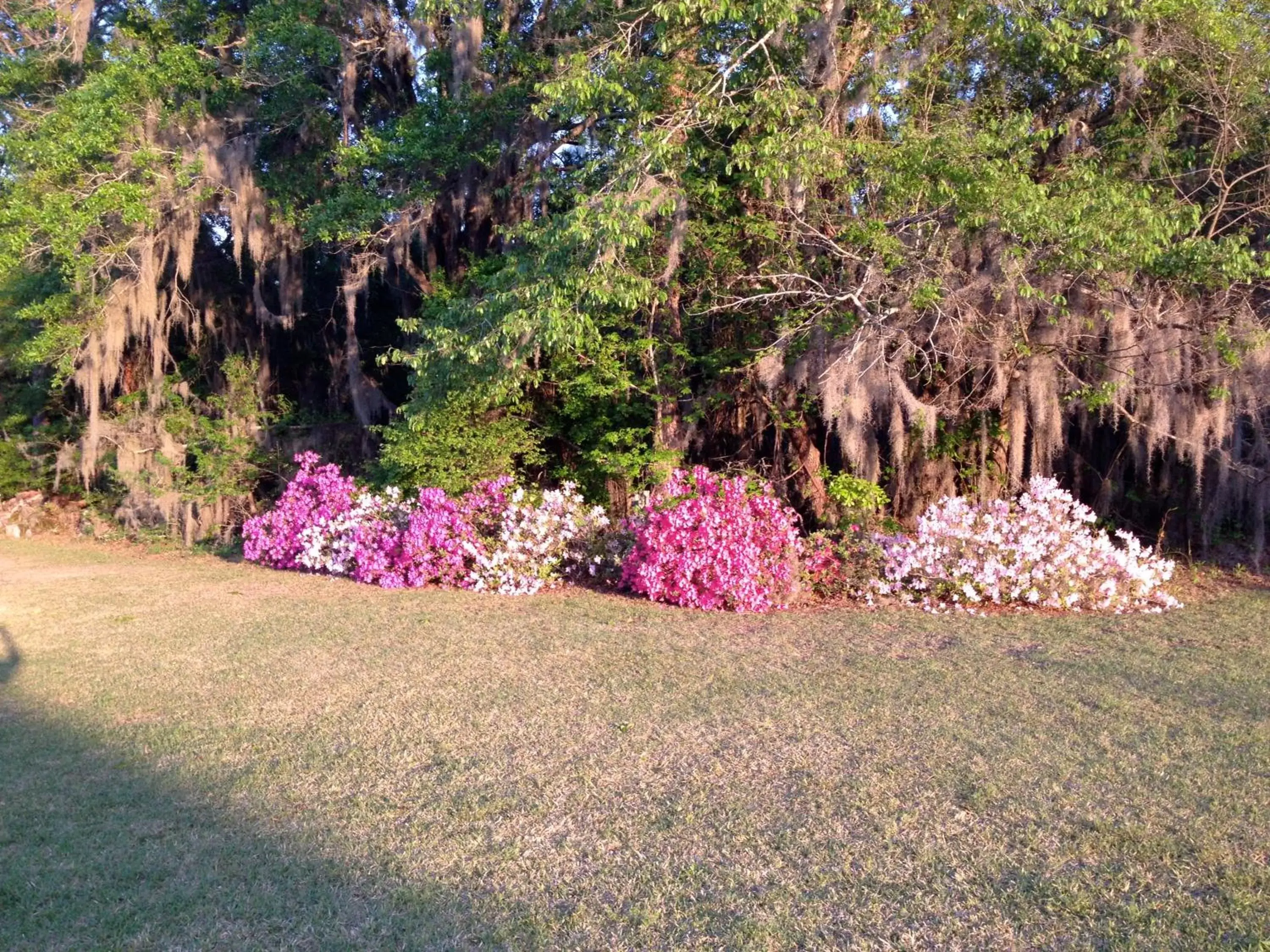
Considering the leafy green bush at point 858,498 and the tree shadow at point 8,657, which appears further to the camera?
the leafy green bush at point 858,498

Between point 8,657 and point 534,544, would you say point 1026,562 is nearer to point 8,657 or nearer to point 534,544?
point 534,544

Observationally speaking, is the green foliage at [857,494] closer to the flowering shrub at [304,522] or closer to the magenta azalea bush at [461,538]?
the magenta azalea bush at [461,538]

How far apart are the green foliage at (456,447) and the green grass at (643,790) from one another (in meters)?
3.82

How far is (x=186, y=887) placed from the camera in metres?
3.83

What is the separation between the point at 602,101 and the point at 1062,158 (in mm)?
5184

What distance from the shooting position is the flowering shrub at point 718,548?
988 cm

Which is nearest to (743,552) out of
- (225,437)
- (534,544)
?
(534,544)

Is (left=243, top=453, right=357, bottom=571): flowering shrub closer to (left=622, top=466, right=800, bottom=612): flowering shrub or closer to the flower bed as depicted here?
the flower bed

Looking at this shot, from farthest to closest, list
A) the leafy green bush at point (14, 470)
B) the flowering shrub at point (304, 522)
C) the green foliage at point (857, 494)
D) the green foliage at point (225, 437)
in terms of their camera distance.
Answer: the leafy green bush at point (14, 470) → the green foliage at point (225, 437) → the flowering shrub at point (304, 522) → the green foliage at point (857, 494)

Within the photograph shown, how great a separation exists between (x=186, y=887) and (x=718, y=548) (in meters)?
6.62

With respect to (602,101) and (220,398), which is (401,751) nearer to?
(602,101)

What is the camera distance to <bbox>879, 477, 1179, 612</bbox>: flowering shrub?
9555 mm

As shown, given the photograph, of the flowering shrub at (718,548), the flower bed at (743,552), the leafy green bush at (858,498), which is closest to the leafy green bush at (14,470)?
the flower bed at (743,552)

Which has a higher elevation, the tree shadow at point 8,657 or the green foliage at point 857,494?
the green foliage at point 857,494
